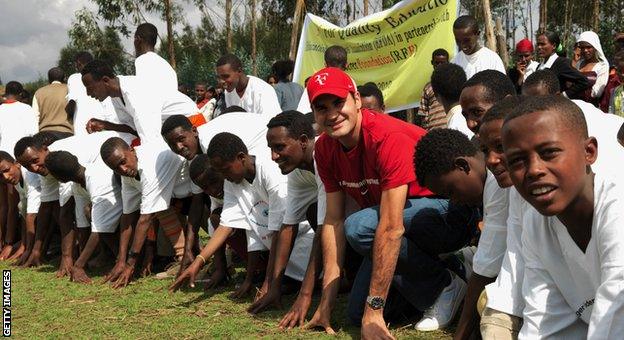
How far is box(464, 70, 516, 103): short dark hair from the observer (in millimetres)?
3756

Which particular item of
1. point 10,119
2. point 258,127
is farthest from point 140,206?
point 10,119

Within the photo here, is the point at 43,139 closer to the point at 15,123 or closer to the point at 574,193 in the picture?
the point at 15,123

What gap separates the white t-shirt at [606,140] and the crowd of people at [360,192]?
0.02 m

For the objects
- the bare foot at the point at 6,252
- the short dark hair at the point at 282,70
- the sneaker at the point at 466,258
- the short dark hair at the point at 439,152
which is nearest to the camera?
the short dark hair at the point at 439,152

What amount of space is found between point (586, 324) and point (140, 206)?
14.4ft

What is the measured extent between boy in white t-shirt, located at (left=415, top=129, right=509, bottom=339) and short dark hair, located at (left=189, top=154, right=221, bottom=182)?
227 centimetres

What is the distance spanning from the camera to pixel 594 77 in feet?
23.5

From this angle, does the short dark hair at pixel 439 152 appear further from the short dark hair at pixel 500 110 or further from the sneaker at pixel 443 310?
the sneaker at pixel 443 310

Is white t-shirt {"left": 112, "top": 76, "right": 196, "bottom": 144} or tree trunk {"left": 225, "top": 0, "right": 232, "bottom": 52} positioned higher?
tree trunk {"left": 225, "top": 0, "right": 232, "bottom": 52}

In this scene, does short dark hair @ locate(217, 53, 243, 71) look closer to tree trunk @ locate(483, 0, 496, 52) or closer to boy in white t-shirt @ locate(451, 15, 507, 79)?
boy in white t-shirt @ locate(451, 15, 507, 79)

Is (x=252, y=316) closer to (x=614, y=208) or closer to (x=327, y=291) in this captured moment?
(x=327, y=291)

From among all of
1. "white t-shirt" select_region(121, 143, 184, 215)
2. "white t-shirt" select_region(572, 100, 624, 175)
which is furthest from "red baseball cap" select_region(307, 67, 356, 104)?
"white t-shirt" select_region(121, 143, 184, 215)

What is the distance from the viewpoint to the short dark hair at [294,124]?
4426 millimetres

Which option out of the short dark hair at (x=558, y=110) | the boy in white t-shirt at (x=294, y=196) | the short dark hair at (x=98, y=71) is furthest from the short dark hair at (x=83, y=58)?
the short dark hair at (x=558, y=110)
